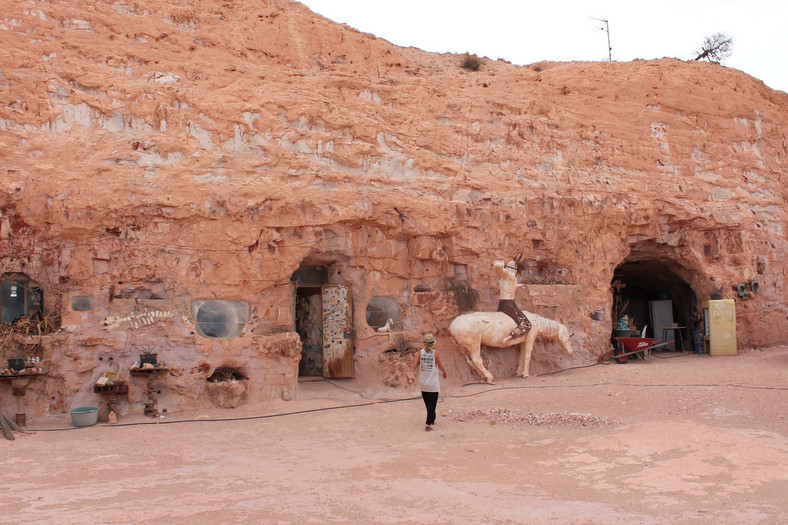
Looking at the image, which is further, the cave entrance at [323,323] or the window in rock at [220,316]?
the cave entrance at [323,323]

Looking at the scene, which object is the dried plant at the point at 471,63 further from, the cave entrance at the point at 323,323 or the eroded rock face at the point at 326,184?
the cave entrance at the point at 323,323

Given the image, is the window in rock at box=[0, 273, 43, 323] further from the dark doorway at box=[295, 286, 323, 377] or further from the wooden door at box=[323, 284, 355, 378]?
the wooden door at box=[323, 284, 355, 378]

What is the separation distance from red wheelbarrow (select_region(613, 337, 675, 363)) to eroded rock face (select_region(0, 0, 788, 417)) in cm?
45

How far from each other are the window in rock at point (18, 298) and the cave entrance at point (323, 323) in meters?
4.17

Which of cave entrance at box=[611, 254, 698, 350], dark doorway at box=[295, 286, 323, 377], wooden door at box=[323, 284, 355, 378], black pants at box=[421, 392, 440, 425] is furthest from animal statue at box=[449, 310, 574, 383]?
cave entrance at box=[611, 254, 698, 350]

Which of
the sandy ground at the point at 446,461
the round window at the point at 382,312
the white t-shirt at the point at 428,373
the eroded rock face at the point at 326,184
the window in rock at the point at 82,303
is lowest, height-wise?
the sandy ground at the point at 446,461

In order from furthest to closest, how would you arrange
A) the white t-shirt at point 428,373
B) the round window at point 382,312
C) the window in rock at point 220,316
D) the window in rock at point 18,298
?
the round window at point 382,312 < the window in rock at point 220,316 < the window in rock at point 18,298 < the white t-shirt at point 428,373

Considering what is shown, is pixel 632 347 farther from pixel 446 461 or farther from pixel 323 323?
pixel 446 461

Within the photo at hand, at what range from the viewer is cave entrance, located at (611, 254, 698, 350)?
15.8 metres

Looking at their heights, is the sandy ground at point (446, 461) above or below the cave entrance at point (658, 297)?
below

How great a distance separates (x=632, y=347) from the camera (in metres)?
13.2

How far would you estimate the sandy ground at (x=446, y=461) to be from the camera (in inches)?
181

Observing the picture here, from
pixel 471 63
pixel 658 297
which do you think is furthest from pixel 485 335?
pixel 658 297

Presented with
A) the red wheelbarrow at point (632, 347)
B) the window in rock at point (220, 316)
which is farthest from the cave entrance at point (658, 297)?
the window in rock at point (220, 316)
